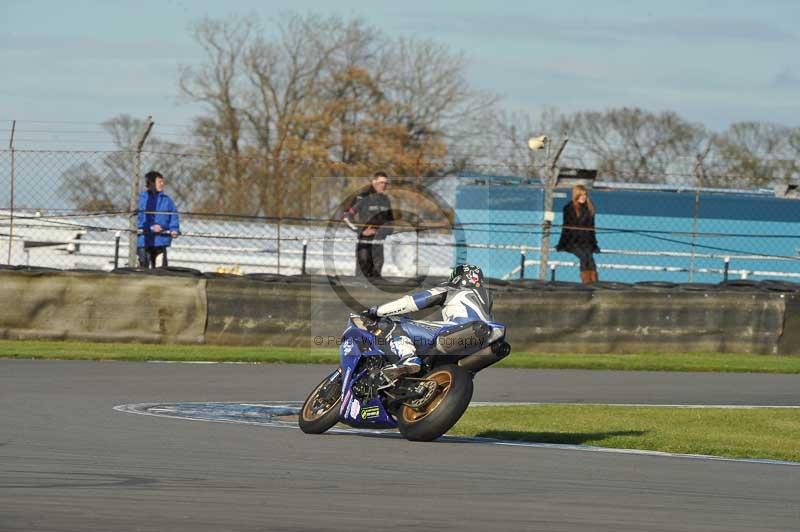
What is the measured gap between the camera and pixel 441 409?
898 cm

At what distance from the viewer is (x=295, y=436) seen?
31.1ft

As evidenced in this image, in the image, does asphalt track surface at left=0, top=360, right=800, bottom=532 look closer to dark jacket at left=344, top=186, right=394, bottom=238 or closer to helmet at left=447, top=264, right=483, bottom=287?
helmet at left=447, top=264, right=483, bottom=287

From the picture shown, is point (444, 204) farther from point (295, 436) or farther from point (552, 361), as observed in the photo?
point (295, 436)

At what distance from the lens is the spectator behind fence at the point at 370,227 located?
18.4 meters

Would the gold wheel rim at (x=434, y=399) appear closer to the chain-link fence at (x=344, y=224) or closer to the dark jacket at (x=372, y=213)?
the chain-link fence at (x=344, y=224)

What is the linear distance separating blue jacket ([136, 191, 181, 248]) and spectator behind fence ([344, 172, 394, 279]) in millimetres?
2425

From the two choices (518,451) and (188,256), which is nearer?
(518,451)

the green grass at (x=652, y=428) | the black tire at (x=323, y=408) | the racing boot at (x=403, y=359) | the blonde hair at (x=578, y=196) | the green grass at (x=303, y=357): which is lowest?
the green grass at (x=303, y=357)

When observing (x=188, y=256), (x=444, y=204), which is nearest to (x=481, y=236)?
(x=444, y=204)

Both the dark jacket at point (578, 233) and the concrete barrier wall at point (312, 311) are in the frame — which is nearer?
the concrete barrier wall at point (312, 311)

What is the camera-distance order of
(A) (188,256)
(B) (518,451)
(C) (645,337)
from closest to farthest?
(B) (518,451)
(C) (645,337)
(A) (188,256)

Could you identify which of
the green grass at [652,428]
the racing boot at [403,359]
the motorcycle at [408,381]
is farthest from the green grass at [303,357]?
the racing boot at [403,359]

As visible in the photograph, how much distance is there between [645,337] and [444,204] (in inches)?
405

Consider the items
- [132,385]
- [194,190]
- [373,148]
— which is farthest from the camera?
[373,148]
